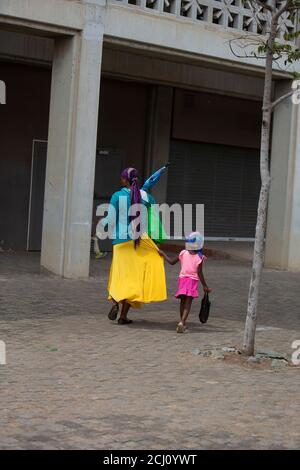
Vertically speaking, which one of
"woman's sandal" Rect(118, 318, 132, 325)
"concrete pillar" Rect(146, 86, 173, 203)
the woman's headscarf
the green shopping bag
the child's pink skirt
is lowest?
"woman's sandal" Rect(118, 318, 132, 325)

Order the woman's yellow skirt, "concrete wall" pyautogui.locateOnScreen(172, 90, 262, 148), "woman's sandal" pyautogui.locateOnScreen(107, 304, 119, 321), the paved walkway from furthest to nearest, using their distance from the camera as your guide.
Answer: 1. "concrete wall" pyautogui.locateOnScreen(172, 90, 262, 148)
2. "woman's sandal" pyautogui.locateOnScreen(107, 304, 119, 321)
3. the woman's yellow skirt
4. the paved walkway

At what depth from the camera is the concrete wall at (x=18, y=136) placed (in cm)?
1655

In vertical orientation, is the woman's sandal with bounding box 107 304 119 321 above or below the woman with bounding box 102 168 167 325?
below

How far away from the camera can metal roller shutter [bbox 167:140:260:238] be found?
1988 centimetres

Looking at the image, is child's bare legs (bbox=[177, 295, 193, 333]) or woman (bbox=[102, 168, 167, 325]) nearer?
child's bare legs (bbox=[177, 295, 193, 333])

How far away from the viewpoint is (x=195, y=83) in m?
18.4

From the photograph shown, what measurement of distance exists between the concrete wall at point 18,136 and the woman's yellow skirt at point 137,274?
7055 millimetres

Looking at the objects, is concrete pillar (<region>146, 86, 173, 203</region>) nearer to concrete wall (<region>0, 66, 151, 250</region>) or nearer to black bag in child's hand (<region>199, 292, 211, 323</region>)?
concrete wall (<region>0, 66, 151, 250</region>)

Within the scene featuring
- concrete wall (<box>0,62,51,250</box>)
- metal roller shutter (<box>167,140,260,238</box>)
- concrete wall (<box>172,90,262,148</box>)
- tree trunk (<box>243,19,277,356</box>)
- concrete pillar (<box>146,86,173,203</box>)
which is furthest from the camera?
metal roller shutter (<box>167,140,260,238</box>)

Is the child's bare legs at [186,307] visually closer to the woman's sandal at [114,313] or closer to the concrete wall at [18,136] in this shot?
the woman's sandal at [114,313]

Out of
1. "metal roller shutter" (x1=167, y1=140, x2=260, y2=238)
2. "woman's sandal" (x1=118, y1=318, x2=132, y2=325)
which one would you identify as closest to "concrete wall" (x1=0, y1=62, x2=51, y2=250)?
"metal roller shutter" (x1=167, y1=140, x2=260, y2=238)

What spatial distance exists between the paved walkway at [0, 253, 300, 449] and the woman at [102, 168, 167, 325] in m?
0.37

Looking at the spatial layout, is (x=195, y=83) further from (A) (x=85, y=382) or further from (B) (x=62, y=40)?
(A) (x=85, y=382)

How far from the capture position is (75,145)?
1338 centimetres
